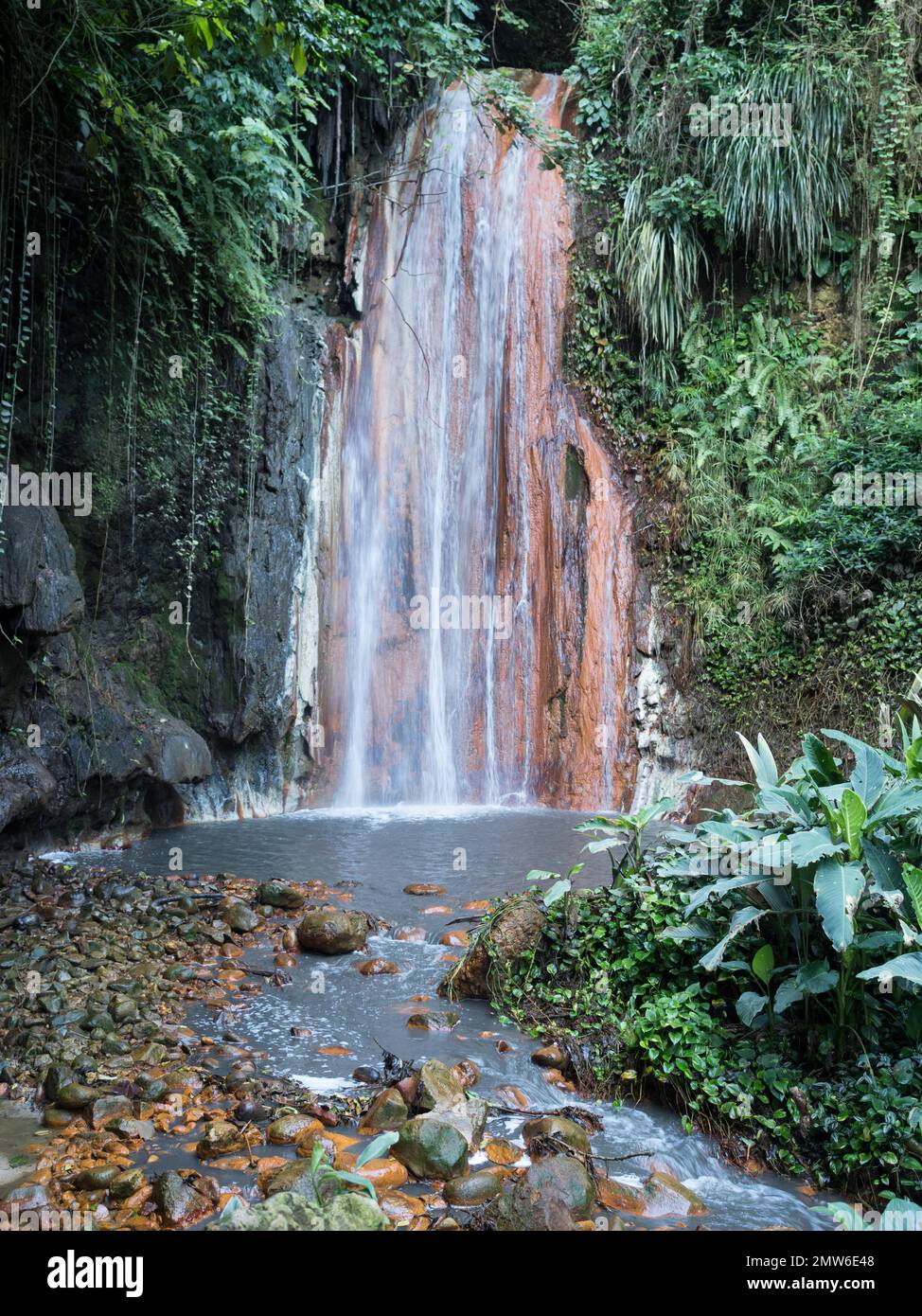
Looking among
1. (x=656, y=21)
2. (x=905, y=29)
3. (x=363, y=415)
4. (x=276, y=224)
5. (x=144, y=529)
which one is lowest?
(x=144, y=529)

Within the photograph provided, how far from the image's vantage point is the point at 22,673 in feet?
24.0

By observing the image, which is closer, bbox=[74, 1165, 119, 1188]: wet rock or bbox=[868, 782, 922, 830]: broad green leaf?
bbox=[74, 1165, 119, 1188]: wet rock

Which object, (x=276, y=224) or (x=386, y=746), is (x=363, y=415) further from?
(x=386, y=746)

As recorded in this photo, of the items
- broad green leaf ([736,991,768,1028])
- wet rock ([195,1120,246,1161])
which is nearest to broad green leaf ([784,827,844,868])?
broad green leaf ([736,991,768,1028])

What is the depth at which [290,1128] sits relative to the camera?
3.44 meters

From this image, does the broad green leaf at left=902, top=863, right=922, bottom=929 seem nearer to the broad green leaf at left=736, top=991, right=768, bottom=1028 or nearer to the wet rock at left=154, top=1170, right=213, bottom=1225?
the broad green leaf at left=736, top=991, right=768, bottom=1028

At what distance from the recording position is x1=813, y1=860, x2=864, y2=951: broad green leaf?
131 inches

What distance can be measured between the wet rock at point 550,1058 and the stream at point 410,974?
1.6 inches

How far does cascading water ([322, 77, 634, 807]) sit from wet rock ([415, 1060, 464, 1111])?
6666 millimetres

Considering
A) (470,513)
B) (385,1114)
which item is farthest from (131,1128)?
(470,513)

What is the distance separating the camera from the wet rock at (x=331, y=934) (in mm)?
5461

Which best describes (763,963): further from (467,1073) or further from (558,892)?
(467,1073)
